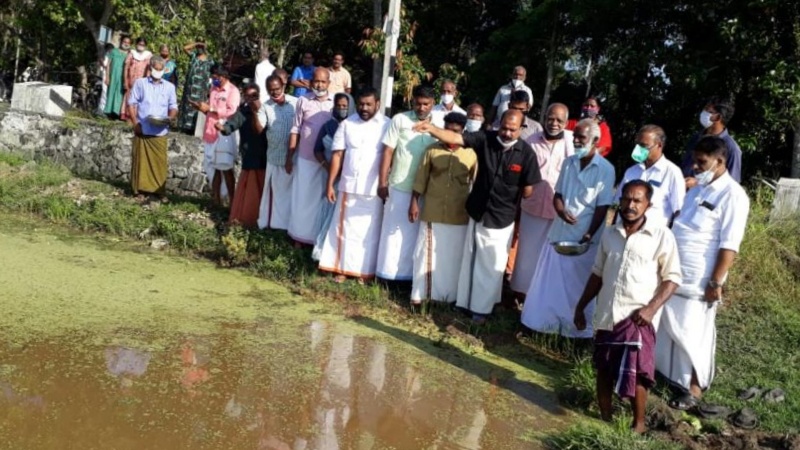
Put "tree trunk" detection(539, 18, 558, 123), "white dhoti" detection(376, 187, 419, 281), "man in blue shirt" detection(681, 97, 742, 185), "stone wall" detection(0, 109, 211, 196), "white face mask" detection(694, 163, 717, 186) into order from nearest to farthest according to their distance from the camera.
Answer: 1. "white face mask" detection(694, 163, 717, 186)
2. "man in blue shirt" detection(681, 97, 742, 185)
3. "white dhoti" detection(376, 187, 419, 281)
4. "stone wall" detection(0, 109, 211, 196)
5. "tree trunk" detection(539, 18, 558, 123)

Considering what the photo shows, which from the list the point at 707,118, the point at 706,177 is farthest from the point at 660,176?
the point at 707,118

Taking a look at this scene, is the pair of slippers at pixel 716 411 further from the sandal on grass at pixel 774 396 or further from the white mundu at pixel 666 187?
the white mundu at pixel 666 187

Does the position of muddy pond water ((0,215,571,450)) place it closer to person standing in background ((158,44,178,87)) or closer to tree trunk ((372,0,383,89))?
person standing in background ((158,44,178,87))

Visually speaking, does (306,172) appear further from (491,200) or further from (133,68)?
(133,68)

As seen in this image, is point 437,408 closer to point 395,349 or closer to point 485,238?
point 395,349

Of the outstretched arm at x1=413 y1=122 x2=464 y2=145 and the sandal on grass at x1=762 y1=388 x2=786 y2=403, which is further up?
the outstretched arm at x1=413 y1=122 x2=464 y2=145

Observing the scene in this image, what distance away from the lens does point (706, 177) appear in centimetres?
434

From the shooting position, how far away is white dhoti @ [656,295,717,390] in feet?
14.5

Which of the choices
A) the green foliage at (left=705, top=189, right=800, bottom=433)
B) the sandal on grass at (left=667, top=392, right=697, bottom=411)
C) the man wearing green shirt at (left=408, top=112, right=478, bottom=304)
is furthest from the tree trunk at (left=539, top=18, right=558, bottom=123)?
the sandal on grass at (left=667, top=392, right=697, bottom=411)

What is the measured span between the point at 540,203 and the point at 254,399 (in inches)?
104

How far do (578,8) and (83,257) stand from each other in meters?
8.48

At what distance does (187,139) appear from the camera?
849cm

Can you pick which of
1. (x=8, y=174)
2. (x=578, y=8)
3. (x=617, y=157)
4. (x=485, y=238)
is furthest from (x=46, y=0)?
(x=485, y=238)

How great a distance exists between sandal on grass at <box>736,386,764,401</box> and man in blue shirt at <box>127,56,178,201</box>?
564cm
